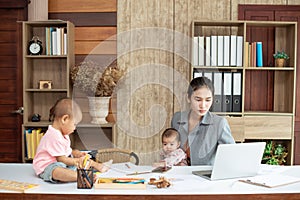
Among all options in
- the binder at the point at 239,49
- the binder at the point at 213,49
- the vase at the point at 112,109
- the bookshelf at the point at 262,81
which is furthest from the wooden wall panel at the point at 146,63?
the binder at the point at 239,49

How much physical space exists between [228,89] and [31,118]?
6.64 feet

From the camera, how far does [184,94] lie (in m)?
4.58

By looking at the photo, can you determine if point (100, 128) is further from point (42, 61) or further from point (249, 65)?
point (249, 65)

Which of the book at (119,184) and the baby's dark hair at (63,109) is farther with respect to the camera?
the baby's dark hair at (63,109)

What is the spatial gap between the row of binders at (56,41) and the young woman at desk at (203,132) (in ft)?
6.55

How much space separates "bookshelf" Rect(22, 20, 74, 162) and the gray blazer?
2.01 meters

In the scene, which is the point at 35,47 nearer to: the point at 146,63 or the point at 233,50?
the point at 146,63

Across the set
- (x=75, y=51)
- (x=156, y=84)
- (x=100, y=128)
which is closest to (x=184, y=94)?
(x=156, y=84)

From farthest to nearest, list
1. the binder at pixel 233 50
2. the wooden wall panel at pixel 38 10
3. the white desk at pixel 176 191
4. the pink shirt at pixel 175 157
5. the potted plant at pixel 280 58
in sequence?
the wooden wall panel at pixel 38 10
the potted plant at pixel 280 58
the binder at pixel 233 50
the pink shirt at pixel 175 157
the white desk at pixel 176 191

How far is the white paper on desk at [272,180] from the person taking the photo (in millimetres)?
2004

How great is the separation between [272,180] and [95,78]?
8.38 ft

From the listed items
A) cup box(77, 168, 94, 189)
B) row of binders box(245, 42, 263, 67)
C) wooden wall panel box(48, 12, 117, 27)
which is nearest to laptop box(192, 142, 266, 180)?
cup box(77, 168, 94, 189)

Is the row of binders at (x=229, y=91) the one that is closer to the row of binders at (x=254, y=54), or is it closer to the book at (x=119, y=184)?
the row of binders at (x=254, y=54)

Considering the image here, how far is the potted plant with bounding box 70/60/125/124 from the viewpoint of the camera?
4.29 metres
